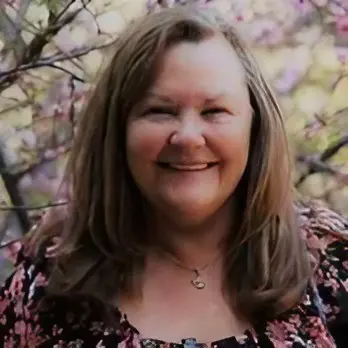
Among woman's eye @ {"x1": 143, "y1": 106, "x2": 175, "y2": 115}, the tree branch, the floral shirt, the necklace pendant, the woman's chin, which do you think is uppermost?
woman's eye @ {"x1": 143, "y1": 106, "x2": 175, "y2": 115}

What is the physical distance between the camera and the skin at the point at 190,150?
965 millimetres

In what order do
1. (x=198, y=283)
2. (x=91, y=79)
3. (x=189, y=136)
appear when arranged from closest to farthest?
(x=189, y=136) → (x=198, y=283) → (x=91, y=79)

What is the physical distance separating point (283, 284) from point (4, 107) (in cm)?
53

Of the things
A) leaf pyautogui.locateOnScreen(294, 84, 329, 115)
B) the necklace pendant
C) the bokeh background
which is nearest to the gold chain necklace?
the necklace pendant

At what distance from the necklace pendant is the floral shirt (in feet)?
0.27

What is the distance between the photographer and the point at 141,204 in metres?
1.08

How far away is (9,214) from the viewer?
1308 mm

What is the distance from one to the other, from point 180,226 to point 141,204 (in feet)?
0.23

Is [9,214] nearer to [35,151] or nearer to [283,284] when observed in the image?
[35,151]

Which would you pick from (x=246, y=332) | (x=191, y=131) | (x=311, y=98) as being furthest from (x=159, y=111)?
(x=311, y=98)

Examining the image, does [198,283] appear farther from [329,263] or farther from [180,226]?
[329,263]

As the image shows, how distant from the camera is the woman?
975 mm

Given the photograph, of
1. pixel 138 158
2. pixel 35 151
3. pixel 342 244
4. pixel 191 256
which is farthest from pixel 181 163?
pixel 35 151

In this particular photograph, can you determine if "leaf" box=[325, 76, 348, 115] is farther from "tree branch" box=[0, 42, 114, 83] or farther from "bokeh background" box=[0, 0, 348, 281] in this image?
"tree branch" box=[0, 42, 114, 83]
